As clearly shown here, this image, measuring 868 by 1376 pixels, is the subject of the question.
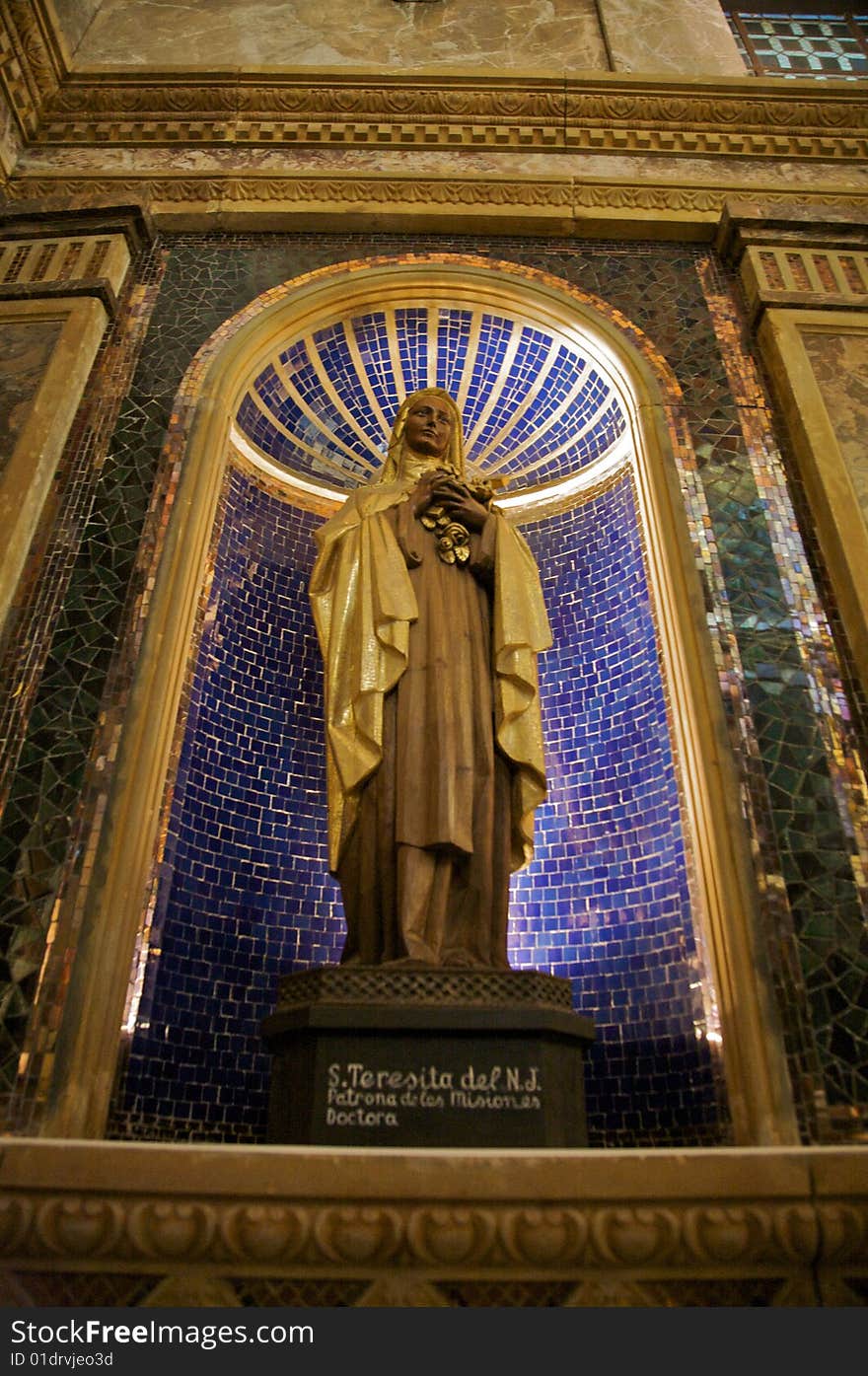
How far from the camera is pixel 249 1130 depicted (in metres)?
3.94

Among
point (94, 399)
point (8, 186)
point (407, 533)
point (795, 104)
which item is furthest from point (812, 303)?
point (8, 186)

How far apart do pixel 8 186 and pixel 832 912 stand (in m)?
5.67

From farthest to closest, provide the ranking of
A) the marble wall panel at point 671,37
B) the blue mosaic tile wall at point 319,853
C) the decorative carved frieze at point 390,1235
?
1. the marble wall panel at point 671,37
2. the blue mosaic tile wall at point 319,853
3. the decorative carved frieze at point 390,1235

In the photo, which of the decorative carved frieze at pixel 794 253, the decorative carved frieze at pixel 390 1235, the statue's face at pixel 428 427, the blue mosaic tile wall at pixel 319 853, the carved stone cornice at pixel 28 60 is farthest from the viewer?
the carved stone cornice at pixel 28 60

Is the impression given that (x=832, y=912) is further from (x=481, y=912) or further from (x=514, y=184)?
(x=514, y=184)

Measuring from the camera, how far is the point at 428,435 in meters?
4.46

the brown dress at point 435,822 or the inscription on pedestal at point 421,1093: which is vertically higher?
the brown dress at point 435,822

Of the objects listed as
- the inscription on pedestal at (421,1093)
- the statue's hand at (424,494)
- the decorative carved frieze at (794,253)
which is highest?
the decorative carved frieze at (794,253)

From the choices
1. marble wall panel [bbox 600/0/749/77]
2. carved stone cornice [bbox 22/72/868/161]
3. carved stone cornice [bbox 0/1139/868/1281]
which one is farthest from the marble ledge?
marble wall panel [bbox 600/0/749/77]

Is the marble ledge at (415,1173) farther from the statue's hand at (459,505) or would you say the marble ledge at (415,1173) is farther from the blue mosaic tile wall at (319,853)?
the statue's hand at (459,505)

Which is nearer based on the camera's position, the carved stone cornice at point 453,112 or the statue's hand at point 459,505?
the statue's hand at point 459,505

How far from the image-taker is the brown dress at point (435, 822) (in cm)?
324

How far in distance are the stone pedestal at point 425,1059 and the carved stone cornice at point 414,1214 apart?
45cm

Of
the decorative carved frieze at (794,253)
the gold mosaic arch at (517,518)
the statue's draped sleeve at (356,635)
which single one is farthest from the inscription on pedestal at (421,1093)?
the decorative carved frieze at (794,253)
